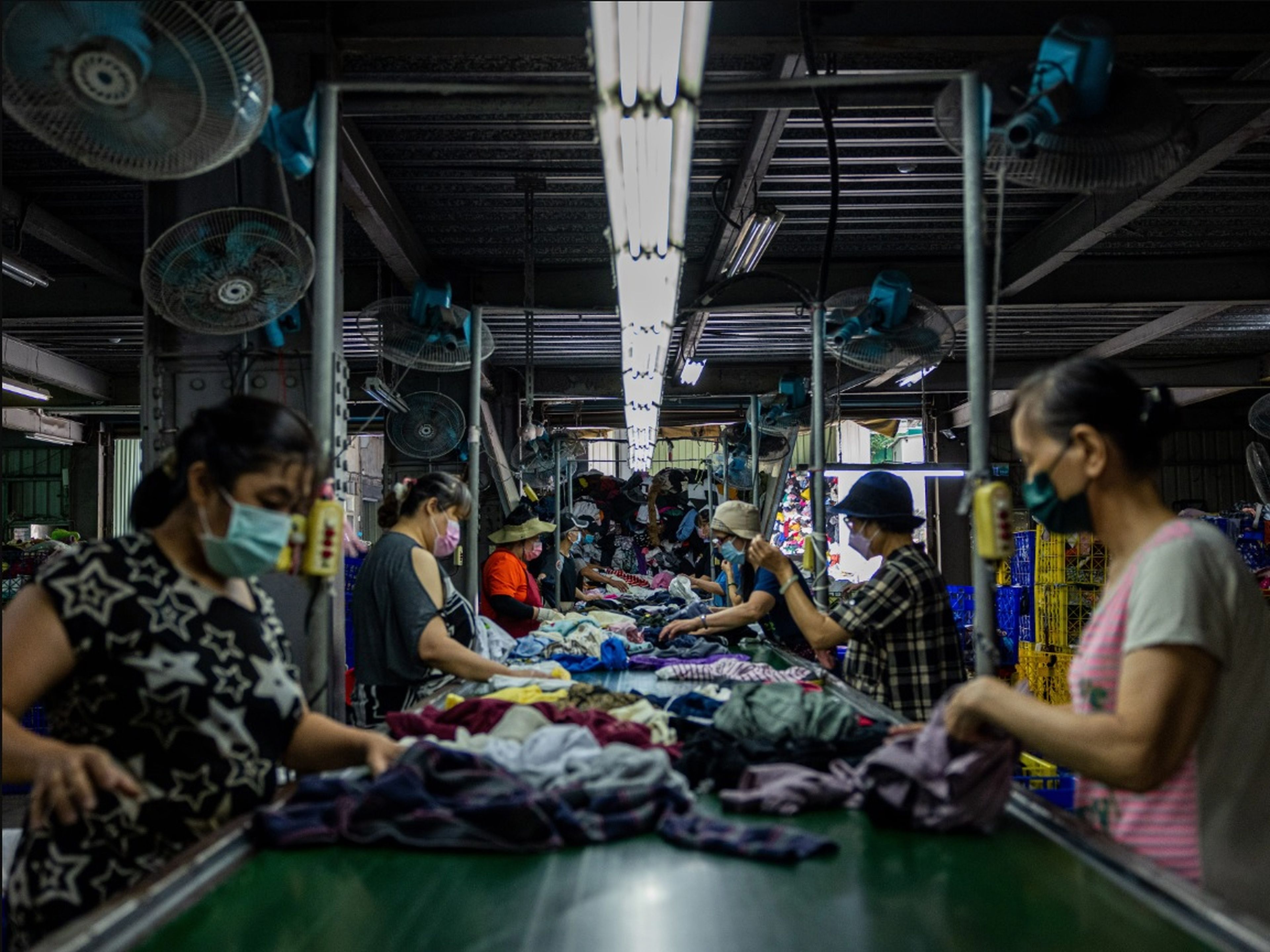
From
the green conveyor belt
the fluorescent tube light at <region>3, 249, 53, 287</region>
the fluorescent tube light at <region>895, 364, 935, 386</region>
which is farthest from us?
the fluorescent tube light at <region>895, 364, 935, 386</region>

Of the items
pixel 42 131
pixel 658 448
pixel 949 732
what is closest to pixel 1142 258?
pixel 949 732

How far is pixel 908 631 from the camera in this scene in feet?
13.0

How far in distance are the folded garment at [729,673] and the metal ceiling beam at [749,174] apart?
92.1 inches

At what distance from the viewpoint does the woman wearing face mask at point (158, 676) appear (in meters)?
1.88

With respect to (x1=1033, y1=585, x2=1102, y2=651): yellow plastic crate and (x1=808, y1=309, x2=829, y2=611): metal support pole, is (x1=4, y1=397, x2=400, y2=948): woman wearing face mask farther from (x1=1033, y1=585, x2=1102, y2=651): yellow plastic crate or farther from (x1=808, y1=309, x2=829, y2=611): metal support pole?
(x1=1033, y1=585, x2=1102, y2=651): yellow plastic crate

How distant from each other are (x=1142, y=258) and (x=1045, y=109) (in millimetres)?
6471

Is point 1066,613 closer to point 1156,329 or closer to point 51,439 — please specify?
point 1156,329

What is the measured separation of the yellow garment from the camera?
11.1 feet

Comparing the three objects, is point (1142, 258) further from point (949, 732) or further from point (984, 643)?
point (949, 732)

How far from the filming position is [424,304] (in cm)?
645

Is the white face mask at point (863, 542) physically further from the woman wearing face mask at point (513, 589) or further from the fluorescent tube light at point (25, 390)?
the fluorescent tube light at point (25, 390)

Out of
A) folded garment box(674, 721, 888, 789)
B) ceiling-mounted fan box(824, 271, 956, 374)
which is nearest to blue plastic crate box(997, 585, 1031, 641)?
ceiling-mounted fan box(824, 271, 956, 374)

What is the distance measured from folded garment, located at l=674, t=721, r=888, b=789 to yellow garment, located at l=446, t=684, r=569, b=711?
2.68 ft

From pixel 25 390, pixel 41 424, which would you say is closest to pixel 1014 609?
pixel 25 390
